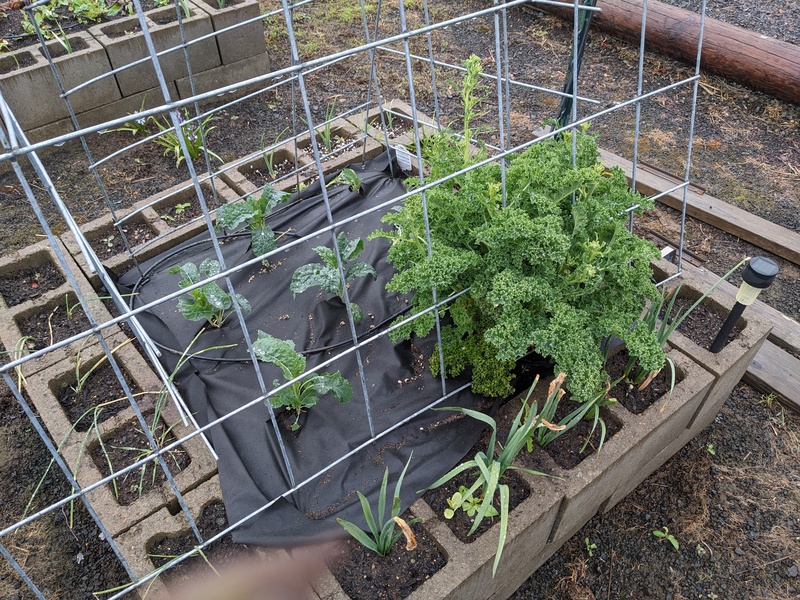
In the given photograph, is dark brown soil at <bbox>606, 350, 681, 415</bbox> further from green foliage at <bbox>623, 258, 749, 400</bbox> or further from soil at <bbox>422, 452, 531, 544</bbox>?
soil at <bbox>422, 452, 531, 544</bbox>

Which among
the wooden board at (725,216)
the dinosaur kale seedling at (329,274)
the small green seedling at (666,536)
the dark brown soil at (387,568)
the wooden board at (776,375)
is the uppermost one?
the dinosaur kale seedling at (329,274)

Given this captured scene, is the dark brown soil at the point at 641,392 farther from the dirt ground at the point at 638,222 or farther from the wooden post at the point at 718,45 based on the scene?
the wooden post at the point at 718,45

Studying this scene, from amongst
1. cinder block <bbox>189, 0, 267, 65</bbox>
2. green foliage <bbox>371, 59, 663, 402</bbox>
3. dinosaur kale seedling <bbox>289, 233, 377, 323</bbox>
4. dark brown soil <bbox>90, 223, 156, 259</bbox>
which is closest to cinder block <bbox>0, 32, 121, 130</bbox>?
cinder block <bbox>189, 0, 267, 65</bbox>

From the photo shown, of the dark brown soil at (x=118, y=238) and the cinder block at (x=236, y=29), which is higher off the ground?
the cinder block at (x=236, y=29)

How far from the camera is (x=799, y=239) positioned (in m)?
2.87

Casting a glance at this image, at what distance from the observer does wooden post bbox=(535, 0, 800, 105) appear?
3.89 metres

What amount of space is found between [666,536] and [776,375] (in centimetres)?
84

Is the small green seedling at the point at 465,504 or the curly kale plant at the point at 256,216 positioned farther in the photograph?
the curly kale plant at the point at 256,216

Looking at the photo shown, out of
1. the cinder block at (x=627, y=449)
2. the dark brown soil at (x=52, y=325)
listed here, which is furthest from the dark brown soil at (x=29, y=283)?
the cinder block at (x=627, y=449)

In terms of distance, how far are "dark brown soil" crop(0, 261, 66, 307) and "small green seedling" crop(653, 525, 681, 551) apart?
261 cm

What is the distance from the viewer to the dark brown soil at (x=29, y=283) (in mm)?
2588

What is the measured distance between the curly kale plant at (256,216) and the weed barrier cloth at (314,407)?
104 mm

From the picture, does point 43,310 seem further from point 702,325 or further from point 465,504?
point 702,325

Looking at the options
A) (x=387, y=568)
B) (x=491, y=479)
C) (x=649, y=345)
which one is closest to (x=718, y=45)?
(x=649, y=345)
